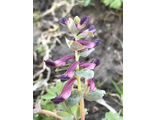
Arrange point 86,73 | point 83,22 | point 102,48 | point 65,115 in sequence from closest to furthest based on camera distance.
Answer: point 86,73 < point 83,22 < point 65,115 < point 102,48

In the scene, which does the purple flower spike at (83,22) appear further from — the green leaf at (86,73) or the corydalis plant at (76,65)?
the green leaf at (86,73)

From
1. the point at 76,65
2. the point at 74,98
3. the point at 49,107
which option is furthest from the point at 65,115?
the point at 76,65

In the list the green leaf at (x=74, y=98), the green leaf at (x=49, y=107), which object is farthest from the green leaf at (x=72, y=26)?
the green leaf at (x=49, y=107)

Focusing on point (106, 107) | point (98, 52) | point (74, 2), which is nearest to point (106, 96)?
point (106, 107)

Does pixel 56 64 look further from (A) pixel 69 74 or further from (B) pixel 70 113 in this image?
(B) pixel 70 113

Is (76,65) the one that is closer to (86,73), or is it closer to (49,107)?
(86,73)
